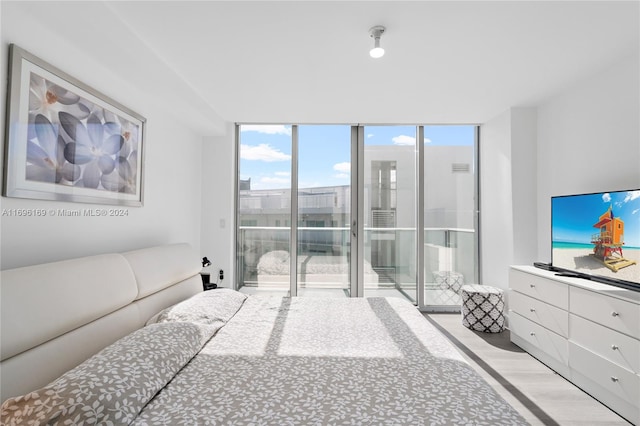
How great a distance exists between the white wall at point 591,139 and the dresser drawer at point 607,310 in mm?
921

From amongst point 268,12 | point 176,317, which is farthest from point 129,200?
point 268,12

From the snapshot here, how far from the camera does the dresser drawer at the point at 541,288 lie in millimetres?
2359

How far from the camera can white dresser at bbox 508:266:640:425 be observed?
1859mm

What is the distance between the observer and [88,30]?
1702 millimetres

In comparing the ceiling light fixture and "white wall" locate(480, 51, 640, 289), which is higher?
the ceiling light fixture

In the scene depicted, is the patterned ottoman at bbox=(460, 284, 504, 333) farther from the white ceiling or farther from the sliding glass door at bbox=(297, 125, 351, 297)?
the white ceiling

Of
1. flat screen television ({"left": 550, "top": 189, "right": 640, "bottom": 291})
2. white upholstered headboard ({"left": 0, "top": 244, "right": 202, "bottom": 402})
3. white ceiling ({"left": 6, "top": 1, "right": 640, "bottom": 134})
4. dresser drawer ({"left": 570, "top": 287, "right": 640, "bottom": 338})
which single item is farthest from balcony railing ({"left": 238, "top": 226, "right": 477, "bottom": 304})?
white upholstered headboard ({"left": 0, "top": 244, "right": 202, "bottom": 402})

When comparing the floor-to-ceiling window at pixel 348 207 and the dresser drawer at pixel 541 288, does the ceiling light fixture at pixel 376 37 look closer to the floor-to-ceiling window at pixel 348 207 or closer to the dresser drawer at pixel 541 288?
the floor-to-ceiling window at pixel 348 207

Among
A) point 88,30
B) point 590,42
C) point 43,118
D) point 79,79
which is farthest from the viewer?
point 590,42

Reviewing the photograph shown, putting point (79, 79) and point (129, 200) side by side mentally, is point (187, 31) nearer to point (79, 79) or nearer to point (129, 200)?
point (79, 79)

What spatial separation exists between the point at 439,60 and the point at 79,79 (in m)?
2.51

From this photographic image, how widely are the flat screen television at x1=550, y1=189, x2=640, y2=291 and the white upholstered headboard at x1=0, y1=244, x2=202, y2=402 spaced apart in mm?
3342

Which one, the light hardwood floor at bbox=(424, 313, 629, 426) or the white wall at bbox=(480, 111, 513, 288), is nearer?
the light hardwood floor at bbox=(424, 313, 629, 426)

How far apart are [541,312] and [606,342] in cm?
57
